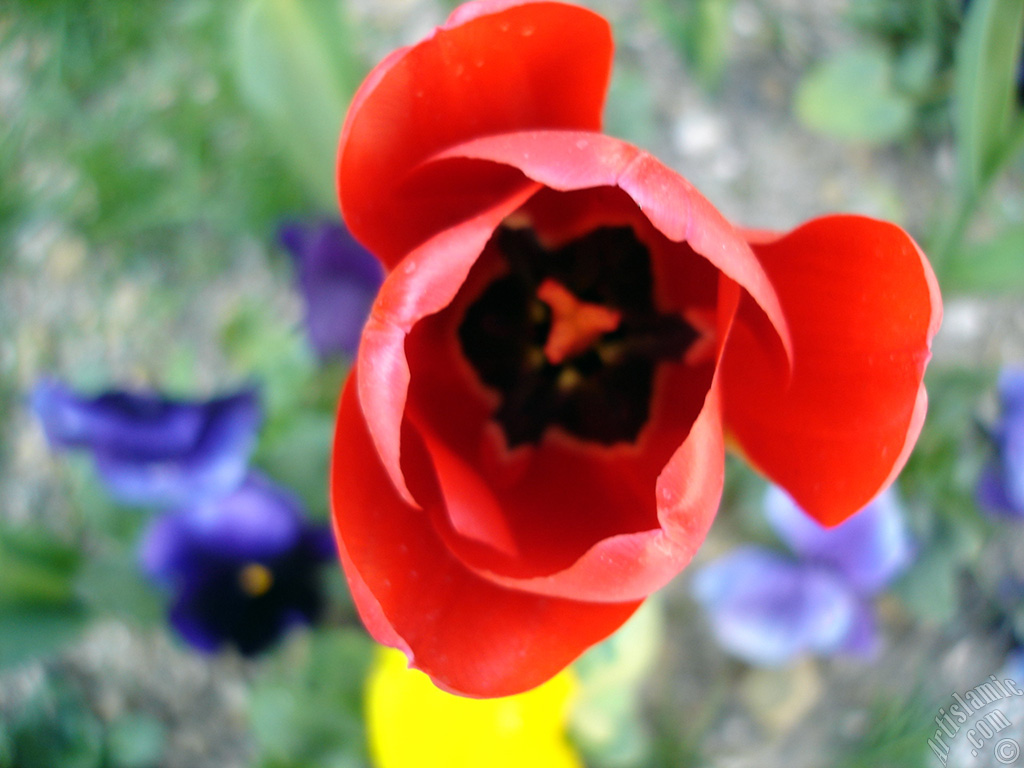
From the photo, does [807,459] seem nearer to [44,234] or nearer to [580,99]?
[580,99]

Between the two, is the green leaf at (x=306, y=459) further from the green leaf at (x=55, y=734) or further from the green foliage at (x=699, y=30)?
the green foliage at (x=699, y=30)

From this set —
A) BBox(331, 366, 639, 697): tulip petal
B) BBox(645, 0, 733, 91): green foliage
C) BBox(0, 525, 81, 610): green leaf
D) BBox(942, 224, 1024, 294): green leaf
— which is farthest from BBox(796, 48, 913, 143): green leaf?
BBox(0, 525, 81, 610): green leaf

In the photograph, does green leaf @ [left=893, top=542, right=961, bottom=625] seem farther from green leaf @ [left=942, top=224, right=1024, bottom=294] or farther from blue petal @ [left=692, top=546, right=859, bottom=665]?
green leaf @ [left=942, top=224, right=1024, bottom=294]

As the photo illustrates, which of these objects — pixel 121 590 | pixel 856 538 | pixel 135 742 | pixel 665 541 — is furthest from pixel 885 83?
pixel 135 742

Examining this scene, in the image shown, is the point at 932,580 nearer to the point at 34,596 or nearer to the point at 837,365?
the point at 837,365

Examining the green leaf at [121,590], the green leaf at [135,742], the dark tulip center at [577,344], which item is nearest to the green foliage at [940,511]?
the dark tulip center at [577,344]

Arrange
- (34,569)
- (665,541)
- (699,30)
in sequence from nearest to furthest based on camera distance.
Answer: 1. (665,541)
2. (34,569)
3. (699,30)

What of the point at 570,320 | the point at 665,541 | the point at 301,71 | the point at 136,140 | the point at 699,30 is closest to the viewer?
the point at 665,541
